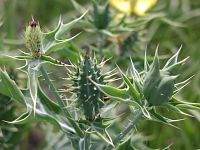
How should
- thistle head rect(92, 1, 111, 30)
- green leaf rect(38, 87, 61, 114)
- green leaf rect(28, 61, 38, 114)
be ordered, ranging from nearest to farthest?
1. green leaf rect(28, 61, 38, 114)
2. green leaf rect(38, 87, 61, 114)
3. thistle head rect(92, 1, 111, 30)

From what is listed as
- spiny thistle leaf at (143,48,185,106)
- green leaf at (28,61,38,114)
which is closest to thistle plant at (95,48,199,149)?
spiny thistle leaf at (143,48,185,106)

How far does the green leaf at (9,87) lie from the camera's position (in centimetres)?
104

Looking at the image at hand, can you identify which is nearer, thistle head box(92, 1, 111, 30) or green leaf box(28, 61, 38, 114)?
green leaf box(28, 61, 38, 114)

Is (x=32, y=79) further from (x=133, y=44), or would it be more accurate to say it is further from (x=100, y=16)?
(x=133, y=44)

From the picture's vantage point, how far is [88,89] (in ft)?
3.47

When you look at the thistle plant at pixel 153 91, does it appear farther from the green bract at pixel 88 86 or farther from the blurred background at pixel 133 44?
the blurred background at pixel 133 44

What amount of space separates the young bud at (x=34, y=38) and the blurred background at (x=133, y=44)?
233mm

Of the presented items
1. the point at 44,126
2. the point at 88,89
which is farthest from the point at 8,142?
the point at 88,89

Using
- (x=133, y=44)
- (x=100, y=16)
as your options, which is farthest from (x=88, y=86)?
(x=133, y=44)

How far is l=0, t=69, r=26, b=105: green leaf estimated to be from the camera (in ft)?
3.41

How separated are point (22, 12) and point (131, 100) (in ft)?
7.62

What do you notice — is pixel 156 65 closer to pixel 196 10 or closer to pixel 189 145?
pixel 189 145

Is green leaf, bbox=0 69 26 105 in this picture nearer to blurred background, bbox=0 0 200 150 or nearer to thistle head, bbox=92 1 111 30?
blurred background, bbox=0 0 200 150

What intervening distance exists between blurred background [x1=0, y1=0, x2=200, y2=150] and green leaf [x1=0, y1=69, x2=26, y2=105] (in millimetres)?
177
